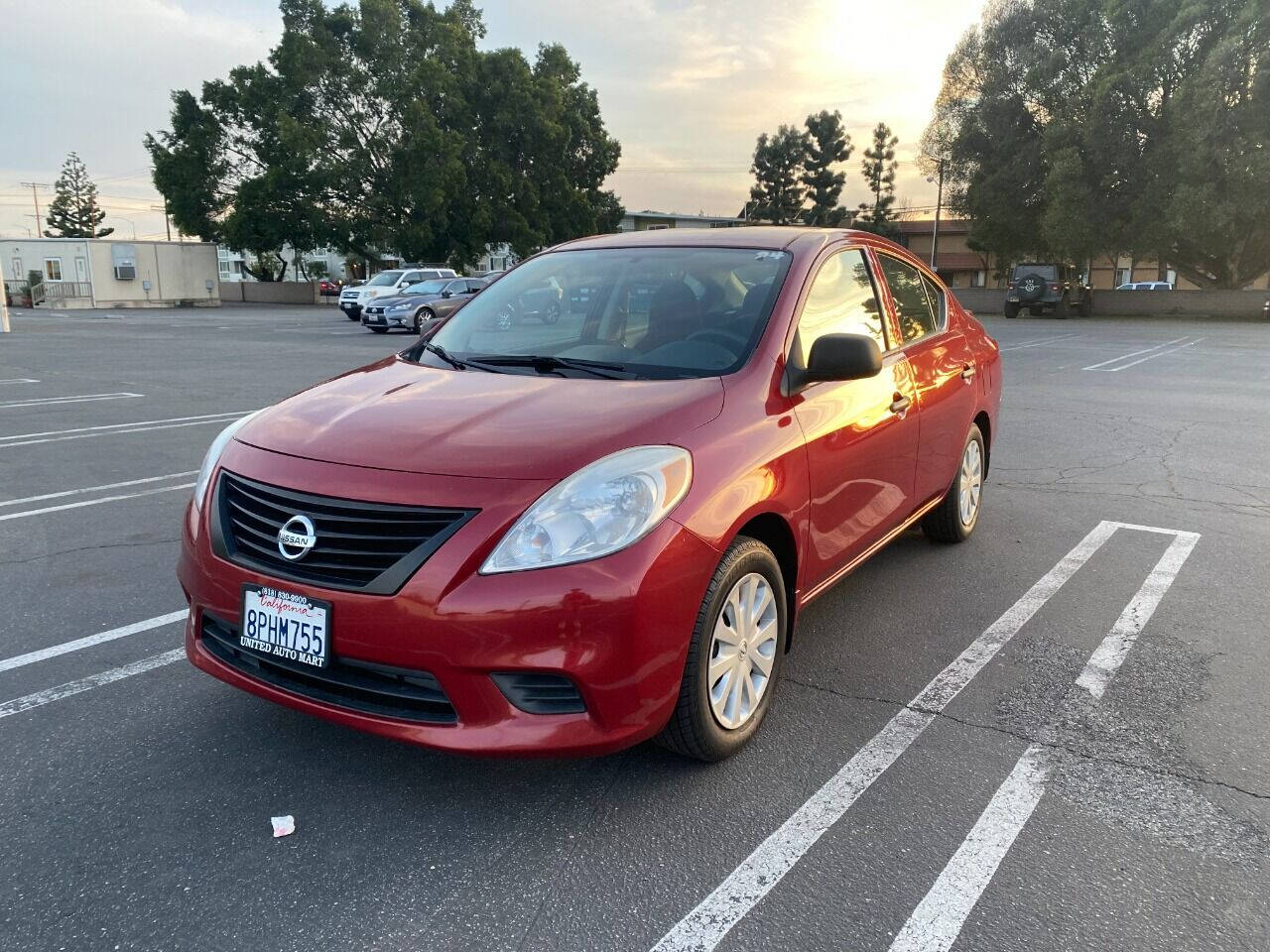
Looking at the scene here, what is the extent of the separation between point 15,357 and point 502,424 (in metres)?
19.2

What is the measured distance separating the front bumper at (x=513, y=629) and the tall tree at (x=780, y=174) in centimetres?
6340

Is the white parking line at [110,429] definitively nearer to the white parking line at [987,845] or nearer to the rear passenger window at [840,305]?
the rear passenger window at [840,305]

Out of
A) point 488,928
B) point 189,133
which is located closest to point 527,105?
point 189,133

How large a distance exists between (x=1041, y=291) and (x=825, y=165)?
33.5 m

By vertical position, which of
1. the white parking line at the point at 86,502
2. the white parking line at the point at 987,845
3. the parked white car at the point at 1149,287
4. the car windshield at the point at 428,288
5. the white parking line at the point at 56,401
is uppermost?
the parked white car at the point at 1149,287

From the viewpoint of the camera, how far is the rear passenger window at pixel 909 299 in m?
4.44

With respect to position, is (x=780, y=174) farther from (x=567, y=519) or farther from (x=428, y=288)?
(x=567, y=519)

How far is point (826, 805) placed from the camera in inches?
107

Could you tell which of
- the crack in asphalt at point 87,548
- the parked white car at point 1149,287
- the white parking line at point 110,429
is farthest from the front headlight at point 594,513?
the parked white car at point 1149,287

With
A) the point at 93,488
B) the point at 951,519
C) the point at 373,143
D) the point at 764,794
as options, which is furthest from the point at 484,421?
the point at 373,143

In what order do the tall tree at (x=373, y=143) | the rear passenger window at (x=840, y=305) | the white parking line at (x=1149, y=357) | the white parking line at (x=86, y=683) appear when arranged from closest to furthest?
the white parking line at (x=86, y=683), the rear passenger window at (x=840, y=305), the white parking line at (x=1149, y=357), the tall tree at (x=373, y=143)

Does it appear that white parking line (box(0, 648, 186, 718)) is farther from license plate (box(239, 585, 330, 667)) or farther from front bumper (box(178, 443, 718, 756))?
front bumper (box(178, 443, 718, 756))

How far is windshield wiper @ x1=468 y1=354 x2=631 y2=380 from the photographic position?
3312 millimetres

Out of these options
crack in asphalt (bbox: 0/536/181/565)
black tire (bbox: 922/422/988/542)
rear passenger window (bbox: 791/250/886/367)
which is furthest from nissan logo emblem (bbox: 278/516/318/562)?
black tire (bbox: 922/422/988/542)
